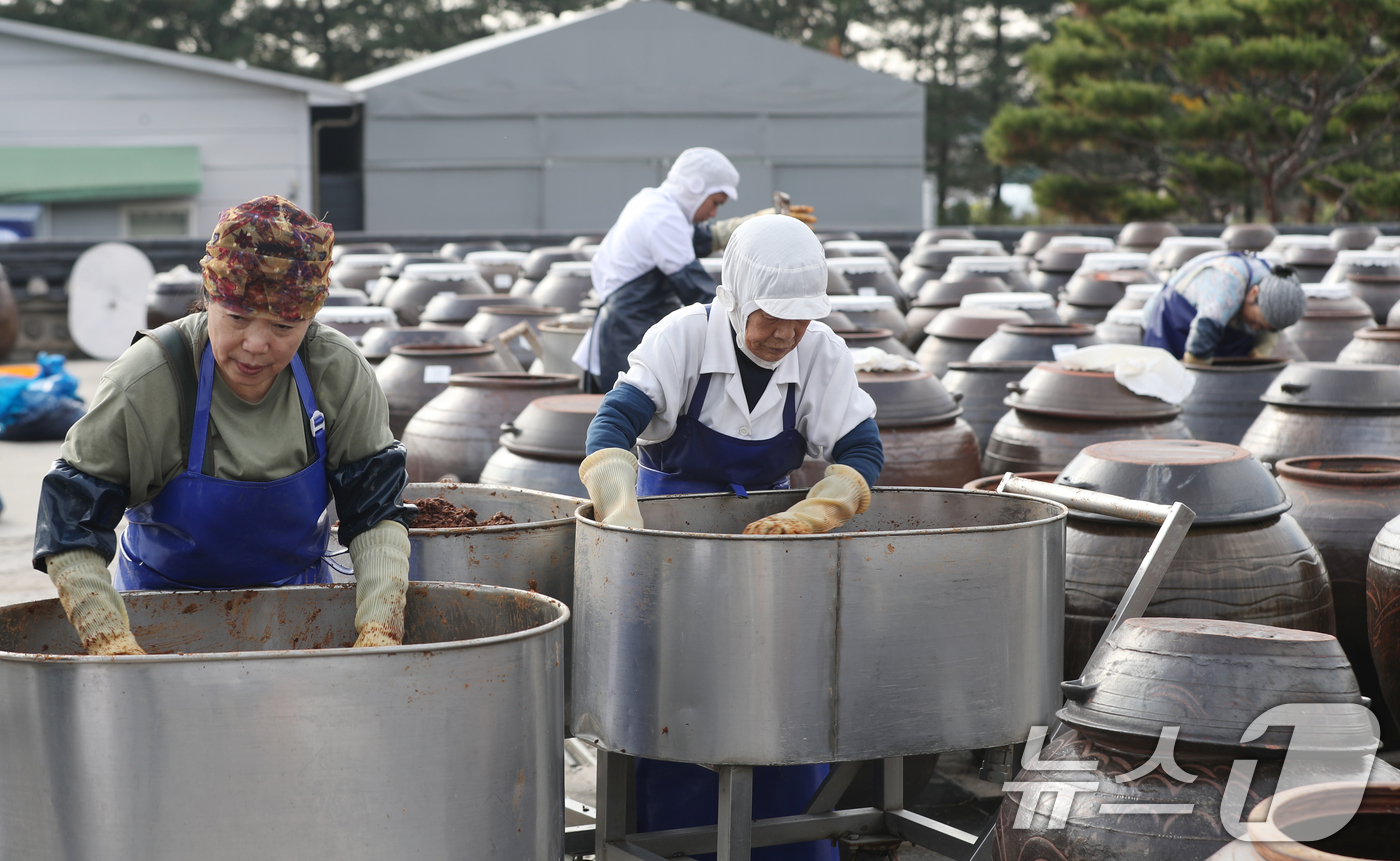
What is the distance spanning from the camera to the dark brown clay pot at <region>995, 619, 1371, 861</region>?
2.26m

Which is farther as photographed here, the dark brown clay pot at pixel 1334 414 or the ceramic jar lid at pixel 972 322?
the ceramic jar lid at pixel 972 322

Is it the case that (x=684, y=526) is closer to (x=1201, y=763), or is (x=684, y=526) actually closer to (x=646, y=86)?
(x=1201, y=763)

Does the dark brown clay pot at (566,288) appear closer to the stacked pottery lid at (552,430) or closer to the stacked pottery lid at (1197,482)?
the stacked pottery lid at (552,430)

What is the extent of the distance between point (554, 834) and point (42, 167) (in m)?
19.9

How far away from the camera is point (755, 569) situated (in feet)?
8.39

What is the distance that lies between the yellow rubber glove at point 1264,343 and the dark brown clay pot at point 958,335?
4.35ft

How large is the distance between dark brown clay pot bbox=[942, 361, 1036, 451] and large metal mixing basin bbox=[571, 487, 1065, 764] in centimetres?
339

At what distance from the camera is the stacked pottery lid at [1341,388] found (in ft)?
16.6

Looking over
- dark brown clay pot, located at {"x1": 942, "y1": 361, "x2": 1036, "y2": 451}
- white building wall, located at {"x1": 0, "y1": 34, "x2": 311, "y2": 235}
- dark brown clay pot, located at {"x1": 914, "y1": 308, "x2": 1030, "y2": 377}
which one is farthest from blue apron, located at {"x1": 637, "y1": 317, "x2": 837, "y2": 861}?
white building wall, located at {"x1": 0, "y1": 34, "x2": 311, "y2": 235}

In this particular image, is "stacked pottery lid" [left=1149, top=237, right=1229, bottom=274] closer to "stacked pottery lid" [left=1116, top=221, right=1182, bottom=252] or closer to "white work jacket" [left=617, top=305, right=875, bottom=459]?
"stacked pottery lid" [left=1116, top=221, right=1182, bottom=252]

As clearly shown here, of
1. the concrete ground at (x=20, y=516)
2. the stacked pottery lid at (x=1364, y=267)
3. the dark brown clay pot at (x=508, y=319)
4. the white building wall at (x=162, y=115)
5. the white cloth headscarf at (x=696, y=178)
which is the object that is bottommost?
the concrete ground at (x=20, y=516)

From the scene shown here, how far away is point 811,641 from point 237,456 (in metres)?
1.04

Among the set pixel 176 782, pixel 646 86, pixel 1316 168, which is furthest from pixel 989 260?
pixel 1316 168

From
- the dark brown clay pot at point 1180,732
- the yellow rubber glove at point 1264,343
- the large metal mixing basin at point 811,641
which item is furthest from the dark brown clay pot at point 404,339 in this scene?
the dark brown clay pot at point 1180,732
